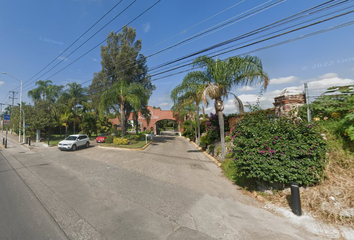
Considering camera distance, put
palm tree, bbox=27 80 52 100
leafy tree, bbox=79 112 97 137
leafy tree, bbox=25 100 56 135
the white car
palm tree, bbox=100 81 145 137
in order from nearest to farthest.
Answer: the white car < palm tree, bbox=100 81 145 137 < leafy tree, bbox=25 100 56 135 < leafy tree, bbox=79 112 97 137 < palm tree, bbox=27 80 52 100

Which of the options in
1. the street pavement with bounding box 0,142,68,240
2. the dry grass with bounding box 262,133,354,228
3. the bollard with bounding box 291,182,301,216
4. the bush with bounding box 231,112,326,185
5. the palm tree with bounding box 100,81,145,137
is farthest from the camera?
the palm tree with bounding box 100,81,145,137

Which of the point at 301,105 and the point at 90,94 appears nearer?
the point at 301,105

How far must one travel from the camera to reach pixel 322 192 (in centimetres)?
423

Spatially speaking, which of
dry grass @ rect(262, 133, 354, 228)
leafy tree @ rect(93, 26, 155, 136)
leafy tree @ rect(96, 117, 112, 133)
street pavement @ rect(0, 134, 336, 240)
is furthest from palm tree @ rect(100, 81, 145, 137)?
→ dry grass @ rect(262, 133, 354, 228)

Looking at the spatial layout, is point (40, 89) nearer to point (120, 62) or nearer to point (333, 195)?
point (120, 62)

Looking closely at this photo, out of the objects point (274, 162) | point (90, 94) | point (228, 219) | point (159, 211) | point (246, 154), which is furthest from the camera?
point (90, 94)

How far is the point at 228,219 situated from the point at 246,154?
2195mm

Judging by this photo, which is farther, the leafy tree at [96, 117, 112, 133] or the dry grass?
the leafy tree at [96, 117, 112, 133]

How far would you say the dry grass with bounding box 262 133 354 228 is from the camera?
3695 mm

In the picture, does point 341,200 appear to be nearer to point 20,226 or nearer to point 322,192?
point 322,192

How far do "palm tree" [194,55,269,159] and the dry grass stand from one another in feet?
15.8

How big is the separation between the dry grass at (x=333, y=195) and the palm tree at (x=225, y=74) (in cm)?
482

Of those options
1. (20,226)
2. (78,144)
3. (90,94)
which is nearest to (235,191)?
(20,226)

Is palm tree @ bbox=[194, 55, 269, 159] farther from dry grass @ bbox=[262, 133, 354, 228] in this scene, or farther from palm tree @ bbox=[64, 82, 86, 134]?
palm tree @ bbox=[64, 82, 86, 134]
